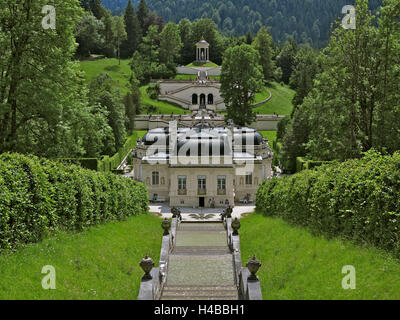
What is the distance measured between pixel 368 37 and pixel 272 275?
55.1ft

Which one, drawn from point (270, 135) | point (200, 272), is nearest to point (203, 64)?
point (270, 135)

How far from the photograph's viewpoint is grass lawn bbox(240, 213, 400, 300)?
1070 centimetres

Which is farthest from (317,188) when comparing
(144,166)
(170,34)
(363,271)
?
(170,34)

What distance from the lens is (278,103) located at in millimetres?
90250

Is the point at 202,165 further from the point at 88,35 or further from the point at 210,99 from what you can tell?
the point at 88,35

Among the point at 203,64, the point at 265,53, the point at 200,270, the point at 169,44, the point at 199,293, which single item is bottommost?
the point at 200,270

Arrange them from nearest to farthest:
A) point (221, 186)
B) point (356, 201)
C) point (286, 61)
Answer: point (356, 201) < point (221, 186) < point (286, 61)

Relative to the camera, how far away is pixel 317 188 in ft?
57.9

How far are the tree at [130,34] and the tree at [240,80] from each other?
6037 centimetres

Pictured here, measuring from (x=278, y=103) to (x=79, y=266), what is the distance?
80.6 metres

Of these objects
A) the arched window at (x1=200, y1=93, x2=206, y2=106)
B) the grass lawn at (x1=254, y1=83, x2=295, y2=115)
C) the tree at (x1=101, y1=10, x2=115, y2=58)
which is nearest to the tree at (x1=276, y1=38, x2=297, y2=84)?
the grass lawn at (x1=254, y1=83, x2=295, y2=115)

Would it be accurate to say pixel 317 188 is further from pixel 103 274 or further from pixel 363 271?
pixel 103 274

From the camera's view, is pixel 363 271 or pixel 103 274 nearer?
pixel 363 271

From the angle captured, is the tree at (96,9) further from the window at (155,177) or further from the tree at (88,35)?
the window at (155,177)
